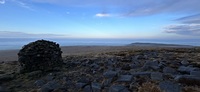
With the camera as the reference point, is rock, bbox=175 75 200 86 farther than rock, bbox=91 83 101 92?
No

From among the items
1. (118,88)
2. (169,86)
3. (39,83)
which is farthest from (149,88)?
(39,83)

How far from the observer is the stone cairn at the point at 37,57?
14008 millimetres

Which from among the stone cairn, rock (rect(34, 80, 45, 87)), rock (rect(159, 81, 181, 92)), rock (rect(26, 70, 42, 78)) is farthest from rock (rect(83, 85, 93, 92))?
the stone cairn

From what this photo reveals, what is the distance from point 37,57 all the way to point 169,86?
27.0 ft

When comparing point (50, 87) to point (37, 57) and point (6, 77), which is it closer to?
point (6, 77)

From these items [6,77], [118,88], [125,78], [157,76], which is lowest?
[6,77]

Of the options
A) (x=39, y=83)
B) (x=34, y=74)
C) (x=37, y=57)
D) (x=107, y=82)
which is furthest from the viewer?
(x=37, y=57)

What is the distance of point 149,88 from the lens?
868 centimetres

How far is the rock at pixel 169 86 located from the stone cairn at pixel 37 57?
7.21 meters

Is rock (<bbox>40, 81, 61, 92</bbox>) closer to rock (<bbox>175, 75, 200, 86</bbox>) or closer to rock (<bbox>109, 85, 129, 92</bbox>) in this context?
rock (<bbox>109, 85, 129, 92</bbox>)

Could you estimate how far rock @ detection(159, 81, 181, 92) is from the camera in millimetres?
8383

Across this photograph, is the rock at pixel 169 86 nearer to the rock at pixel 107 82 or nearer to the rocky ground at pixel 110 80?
the rocky ground at pixel 110 80

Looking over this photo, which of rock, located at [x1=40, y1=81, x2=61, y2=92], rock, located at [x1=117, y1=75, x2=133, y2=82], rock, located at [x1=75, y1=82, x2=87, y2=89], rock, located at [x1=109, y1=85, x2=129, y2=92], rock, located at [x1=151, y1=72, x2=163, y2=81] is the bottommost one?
rock, located at [x1=40, y1=81, x2=61, y2=92]

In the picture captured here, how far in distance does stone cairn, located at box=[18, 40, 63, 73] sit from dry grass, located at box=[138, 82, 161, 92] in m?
6.65
